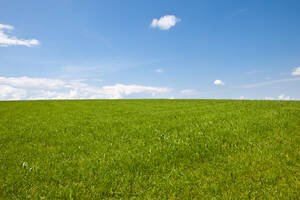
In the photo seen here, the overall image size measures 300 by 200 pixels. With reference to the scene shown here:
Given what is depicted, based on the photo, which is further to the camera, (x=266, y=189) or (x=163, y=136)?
(x=163, y=136)

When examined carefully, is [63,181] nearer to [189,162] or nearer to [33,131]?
[189,162]

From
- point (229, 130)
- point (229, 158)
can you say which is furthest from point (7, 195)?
point (229, 130)

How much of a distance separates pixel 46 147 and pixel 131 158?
5.48 meters

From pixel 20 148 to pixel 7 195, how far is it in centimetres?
491

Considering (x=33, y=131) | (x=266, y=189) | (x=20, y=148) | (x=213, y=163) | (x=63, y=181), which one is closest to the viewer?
(x=266, y=189)

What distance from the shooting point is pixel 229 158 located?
832 centimetres

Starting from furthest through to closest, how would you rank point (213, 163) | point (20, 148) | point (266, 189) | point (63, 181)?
point (20, 148)
point (213, 163)
point (63, 181)
point (266, 189)

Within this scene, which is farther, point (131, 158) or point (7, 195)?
point (131, 158)

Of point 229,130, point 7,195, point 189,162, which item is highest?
point 229,130

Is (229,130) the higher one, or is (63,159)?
(229,130)

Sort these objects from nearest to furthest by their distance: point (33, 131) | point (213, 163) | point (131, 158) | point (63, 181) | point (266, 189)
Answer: point (266, 189), point (63, 181), point (213, 163), point (131, 158), point (33, 131)

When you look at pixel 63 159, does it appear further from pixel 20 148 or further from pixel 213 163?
pixel 213 163

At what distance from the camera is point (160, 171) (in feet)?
25.7

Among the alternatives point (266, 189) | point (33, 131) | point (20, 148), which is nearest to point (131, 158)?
point (266, 189)
